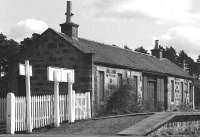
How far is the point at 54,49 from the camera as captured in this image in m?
26.3

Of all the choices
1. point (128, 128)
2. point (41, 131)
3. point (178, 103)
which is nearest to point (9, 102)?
point (41, 131)

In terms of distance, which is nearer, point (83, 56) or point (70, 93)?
point (70, 93)

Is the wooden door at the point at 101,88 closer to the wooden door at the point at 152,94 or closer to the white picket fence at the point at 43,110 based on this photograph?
the white picket fence at the point at 43,110

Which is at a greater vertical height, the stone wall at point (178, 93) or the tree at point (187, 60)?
the tree at point (187, 60)

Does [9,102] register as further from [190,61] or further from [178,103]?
[190,61]

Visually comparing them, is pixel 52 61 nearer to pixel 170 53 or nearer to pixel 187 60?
pixel 187 60

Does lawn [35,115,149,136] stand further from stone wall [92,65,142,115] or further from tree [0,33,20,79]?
tree [0,33,20,79]

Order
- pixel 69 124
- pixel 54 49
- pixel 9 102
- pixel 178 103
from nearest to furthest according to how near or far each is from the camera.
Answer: pixel 9 102 → pixel 69 124 → pixel 54 49 → pixel 178 103

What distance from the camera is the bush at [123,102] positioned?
25.9 meters

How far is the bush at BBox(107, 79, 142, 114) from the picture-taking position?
25906 millimetres

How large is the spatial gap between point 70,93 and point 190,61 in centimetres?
8066

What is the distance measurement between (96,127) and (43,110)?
2.58m

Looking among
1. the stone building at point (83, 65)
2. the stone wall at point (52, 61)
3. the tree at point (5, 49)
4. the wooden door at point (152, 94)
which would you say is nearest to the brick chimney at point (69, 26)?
the stone building at point (83, 65)

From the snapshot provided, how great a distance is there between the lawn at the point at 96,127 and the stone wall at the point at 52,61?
4980 millimetres
